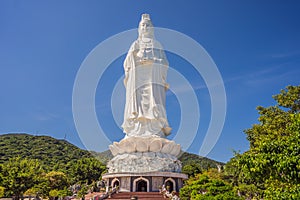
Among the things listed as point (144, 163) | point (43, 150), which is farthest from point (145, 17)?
point (43, 150)

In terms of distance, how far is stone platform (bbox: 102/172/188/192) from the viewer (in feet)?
62.8

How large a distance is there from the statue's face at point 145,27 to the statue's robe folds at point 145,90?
1.08m

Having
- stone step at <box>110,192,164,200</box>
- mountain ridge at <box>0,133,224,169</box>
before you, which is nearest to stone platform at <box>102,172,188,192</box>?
stone step at <box>110,192,164,200</box>

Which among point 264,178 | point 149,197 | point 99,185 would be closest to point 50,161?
point 99,185

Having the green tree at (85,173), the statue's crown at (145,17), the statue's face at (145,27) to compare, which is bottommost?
the green tree at (85,173)

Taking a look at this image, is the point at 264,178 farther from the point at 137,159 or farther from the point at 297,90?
the point at 137,159

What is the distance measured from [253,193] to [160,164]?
6525mm

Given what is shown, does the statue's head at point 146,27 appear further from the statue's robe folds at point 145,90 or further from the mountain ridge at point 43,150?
the mountain ridge at point 43,150

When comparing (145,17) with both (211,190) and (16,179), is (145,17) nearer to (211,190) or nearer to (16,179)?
(16,179)

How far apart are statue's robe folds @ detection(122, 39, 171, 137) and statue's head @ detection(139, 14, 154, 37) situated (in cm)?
92

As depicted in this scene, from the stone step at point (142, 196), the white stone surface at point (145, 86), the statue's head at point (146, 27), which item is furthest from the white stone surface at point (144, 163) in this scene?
the statue's head at point (146, 27)

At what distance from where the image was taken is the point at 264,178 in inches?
250

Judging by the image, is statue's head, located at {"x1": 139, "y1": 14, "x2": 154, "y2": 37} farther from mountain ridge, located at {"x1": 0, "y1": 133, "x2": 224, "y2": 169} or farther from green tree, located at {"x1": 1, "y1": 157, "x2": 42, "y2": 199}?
mountain ridge, located at {"x1": 0, "y1": 133, "x2": 224, "y2": 169}

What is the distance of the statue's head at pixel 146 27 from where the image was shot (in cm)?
2508
